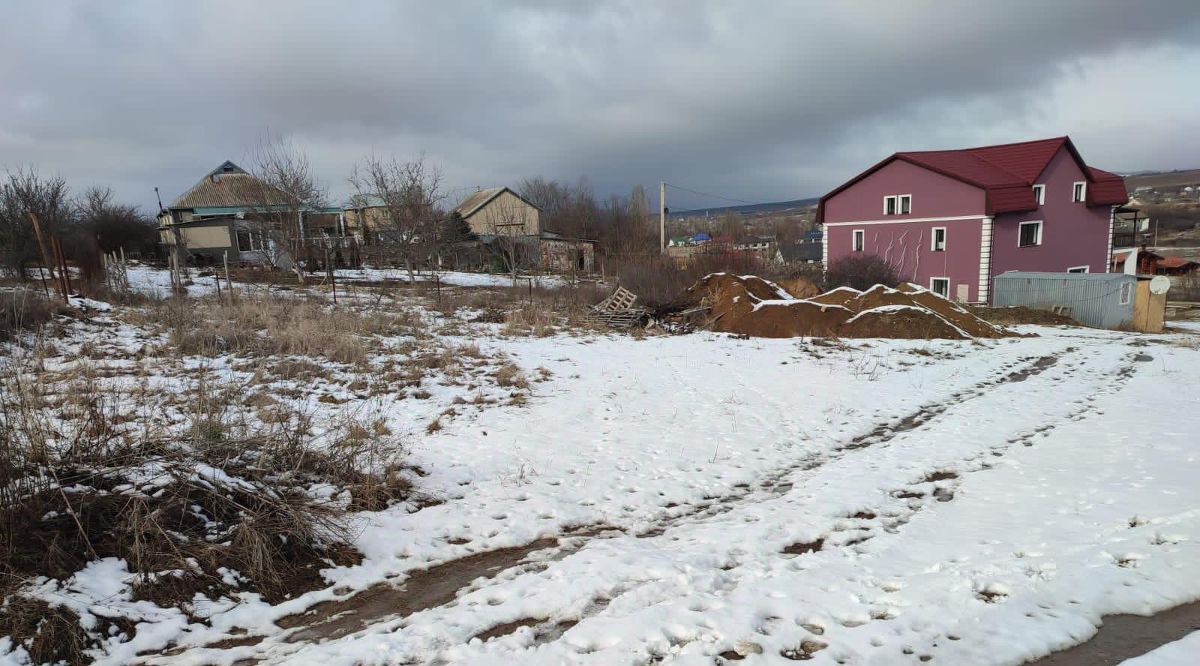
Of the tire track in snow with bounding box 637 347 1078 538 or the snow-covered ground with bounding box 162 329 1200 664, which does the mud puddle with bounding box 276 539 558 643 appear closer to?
the snow-covered ground with bounding box 162 329 1200 664

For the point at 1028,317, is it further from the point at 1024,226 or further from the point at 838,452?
the point at 838,452

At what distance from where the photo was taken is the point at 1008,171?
3159cm

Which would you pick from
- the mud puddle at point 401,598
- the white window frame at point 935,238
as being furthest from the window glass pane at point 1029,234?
the mud puddle at point 401,598

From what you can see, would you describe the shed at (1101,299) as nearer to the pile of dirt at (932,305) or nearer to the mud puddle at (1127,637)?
the pile of dirt at (932,305)

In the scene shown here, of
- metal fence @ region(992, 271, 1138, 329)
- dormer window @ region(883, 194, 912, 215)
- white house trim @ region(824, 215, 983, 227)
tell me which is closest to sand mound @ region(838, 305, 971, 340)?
metal fence @ region(992, 271, 1138, 329)

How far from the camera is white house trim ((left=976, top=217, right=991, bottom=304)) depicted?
29.7 m

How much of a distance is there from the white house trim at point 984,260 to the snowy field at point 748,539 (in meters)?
22.5

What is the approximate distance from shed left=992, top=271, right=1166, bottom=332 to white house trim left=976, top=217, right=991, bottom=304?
15.5 feet

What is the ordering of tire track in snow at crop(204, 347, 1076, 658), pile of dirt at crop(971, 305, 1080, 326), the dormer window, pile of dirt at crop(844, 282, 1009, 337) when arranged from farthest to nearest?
the dormer window → pile of dirt at crop(971, 305, 1080, 326) → pile of dirt at crop(844, 282, 1009, 337) → tire track in snow at crop(204, 347, 1076, 658)

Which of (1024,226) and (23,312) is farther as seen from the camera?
(1024,226)

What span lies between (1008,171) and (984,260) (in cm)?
569

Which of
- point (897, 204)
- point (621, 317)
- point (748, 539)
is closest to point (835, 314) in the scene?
point (621, 317)

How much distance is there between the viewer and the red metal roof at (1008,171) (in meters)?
29.8

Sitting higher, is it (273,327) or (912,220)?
(912,220)
